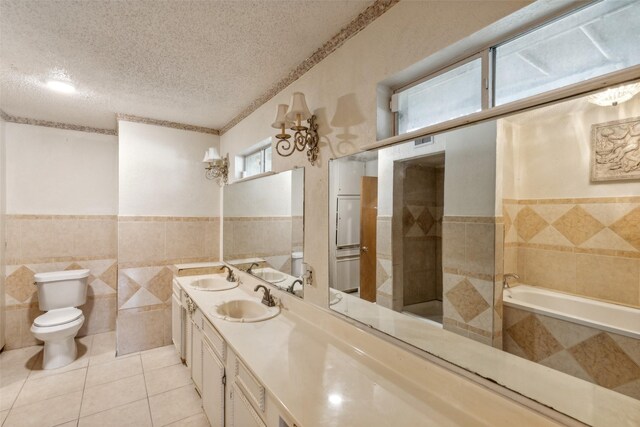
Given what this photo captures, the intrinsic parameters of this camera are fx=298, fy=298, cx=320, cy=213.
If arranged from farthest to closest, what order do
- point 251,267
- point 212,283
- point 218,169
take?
point 218,169 < point 212,283 < point 251,267

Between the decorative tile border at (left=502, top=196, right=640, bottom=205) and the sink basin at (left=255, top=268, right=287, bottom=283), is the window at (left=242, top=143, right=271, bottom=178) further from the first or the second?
the decorative tile border at (left=502, top=196, right=640, bottom=205)

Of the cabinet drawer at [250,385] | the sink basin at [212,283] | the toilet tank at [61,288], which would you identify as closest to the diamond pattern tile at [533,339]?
the cabinet drawer at [250,385]

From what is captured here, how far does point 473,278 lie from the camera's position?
1065 mm

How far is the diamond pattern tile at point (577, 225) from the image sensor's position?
890 mm

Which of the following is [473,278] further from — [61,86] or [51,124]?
[51,124]

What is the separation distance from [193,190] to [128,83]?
52.6 inches

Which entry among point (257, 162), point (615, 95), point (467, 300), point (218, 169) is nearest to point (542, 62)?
point (615, 95)

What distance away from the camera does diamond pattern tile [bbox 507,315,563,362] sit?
0.91 metres

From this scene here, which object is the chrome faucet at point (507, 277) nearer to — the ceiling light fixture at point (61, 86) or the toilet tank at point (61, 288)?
the ceiling light fixture at point (61, 86)

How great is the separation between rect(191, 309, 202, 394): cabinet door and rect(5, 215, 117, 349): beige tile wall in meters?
1.95

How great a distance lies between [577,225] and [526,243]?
14cm

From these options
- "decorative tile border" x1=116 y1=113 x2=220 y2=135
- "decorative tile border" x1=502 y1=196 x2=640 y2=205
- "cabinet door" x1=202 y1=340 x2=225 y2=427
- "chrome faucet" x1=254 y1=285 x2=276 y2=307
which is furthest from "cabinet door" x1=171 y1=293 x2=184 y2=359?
"decorative tile border" x1=502 y1=196 x2=640 y2=205

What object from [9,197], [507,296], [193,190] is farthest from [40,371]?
[507,296]

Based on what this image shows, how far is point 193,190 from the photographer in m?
3.38
